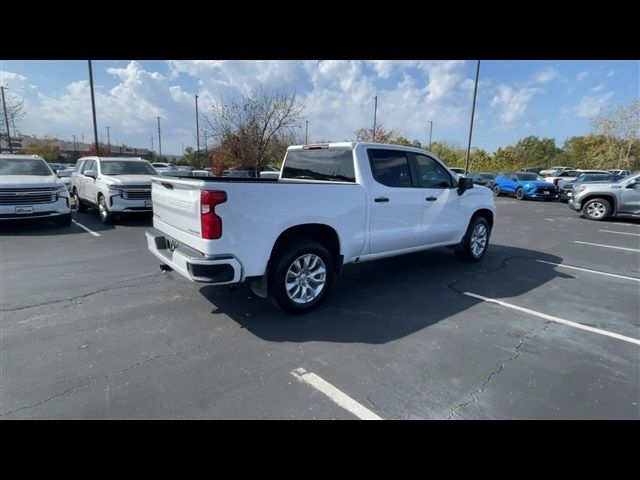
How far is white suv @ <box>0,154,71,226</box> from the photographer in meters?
8.07

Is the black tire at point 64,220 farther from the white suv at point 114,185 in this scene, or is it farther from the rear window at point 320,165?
the rear window at point 320,165

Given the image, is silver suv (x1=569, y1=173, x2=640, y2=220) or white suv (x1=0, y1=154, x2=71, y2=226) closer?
white suv (x1=0, y1=154, x2=71, y2=226)

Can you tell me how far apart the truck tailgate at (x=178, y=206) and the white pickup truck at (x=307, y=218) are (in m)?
0.01

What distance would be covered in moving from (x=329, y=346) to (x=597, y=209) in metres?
14.3

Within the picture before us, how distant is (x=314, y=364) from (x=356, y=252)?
71.0 inches

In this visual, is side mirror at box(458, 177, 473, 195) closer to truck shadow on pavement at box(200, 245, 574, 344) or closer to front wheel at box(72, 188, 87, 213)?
truck shadow on pavement at box(200, 245, 574, 344)

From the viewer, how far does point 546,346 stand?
3457 millimetres

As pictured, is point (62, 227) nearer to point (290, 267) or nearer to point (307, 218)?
point (290, 267)

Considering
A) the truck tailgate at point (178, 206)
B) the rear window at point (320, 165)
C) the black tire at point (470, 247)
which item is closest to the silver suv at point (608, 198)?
the black tire at point (470, 247)

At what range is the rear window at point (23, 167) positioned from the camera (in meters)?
9.05

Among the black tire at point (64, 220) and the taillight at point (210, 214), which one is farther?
the black tire at point (64, 220)

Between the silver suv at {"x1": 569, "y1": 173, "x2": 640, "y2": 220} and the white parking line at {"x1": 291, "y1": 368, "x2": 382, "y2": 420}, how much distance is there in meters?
14.4

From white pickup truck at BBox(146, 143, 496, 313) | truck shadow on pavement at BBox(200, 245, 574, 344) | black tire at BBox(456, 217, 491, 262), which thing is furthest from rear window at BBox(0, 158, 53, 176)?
black tire at BBox(456, 217, 491, 262)
